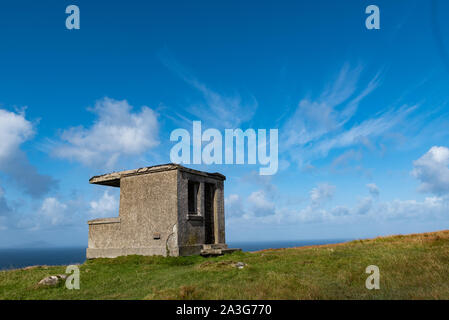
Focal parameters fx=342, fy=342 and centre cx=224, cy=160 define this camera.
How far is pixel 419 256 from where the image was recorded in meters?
12.6

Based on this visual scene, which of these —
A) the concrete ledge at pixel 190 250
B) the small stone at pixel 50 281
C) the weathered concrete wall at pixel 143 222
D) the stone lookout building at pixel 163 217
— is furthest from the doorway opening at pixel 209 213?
the small stone at pixel 50 281

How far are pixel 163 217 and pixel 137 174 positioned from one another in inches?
111

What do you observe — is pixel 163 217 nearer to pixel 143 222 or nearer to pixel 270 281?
pixel 143 222

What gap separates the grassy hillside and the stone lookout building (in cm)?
231

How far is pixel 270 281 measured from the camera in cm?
926

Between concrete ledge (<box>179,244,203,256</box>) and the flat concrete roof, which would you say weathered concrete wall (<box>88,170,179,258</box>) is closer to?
the flat concrete roof

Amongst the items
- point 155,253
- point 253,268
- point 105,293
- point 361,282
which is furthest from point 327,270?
point 155,253

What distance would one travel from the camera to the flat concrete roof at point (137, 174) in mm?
16391

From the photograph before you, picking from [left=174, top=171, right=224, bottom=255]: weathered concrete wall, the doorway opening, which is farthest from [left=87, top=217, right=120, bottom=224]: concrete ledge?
the doorway opening

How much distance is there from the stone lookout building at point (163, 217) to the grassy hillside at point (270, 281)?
2306mm

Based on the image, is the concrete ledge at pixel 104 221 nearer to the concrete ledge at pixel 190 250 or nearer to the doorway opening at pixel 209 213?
the concrete ledge at pixel 190 250

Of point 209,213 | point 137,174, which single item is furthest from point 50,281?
point 209,213

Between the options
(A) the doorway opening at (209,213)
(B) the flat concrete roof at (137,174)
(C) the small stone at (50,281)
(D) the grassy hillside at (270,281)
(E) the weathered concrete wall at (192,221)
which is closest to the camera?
(D) the grassy hillside at (270,281)
